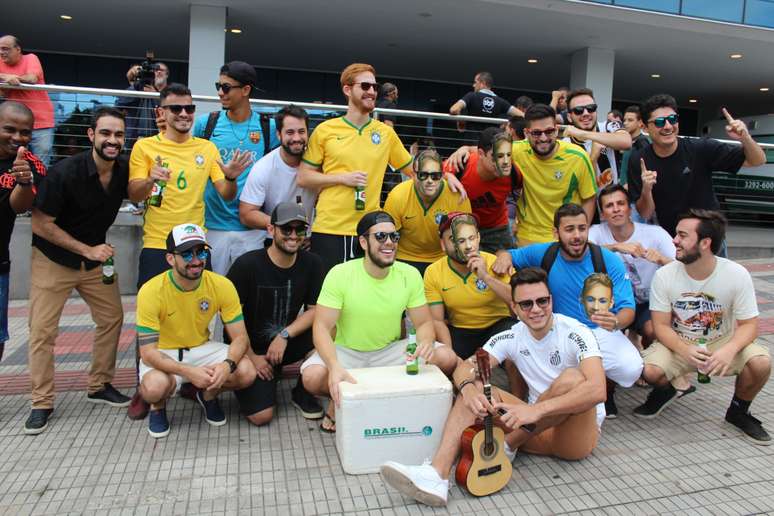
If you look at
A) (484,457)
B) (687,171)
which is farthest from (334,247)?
(687,171)

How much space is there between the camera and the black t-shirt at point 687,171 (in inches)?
203

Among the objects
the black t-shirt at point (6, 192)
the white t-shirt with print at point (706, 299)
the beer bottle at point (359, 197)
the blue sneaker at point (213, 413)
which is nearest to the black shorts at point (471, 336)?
the white t-shirt with print at point (706, 299)

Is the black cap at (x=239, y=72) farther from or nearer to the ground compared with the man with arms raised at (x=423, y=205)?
farther from the ground

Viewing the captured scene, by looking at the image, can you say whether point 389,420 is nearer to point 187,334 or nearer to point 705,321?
point 187,334

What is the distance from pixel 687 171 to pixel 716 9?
34.6ft

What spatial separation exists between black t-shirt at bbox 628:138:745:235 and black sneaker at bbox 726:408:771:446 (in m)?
1.75

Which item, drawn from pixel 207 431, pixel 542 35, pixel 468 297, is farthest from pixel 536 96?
pixel 207 431

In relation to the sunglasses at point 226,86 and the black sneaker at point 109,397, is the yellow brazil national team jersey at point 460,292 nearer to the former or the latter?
the sunglasses at point 226,86

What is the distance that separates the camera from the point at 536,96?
21.4 m

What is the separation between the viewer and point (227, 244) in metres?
5.23

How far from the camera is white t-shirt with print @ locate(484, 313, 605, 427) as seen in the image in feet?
12.4

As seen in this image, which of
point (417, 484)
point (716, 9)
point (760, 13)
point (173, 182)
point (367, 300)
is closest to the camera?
point (417, 484)

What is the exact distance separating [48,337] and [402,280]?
2.58 meters

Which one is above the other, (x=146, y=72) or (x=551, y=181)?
(x=146, y=72)
